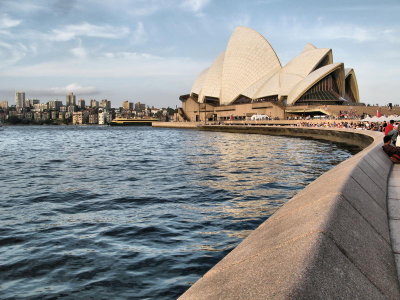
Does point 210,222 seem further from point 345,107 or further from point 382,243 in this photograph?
point 345,107

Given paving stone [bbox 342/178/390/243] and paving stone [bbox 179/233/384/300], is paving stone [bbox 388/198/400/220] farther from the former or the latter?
paving stone [bbox 179/233/384/300]

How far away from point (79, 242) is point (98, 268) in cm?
153

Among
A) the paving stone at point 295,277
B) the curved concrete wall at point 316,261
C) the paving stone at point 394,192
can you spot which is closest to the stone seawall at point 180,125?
the paving stone at point 394,192

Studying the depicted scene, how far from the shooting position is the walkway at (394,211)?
416 cm

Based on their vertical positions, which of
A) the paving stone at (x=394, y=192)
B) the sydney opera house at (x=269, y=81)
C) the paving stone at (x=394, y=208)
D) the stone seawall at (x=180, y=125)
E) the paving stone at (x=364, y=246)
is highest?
the sydney opera house at (x=269, y=81)

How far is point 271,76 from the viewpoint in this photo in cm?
10000

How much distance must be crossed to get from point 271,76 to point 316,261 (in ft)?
330

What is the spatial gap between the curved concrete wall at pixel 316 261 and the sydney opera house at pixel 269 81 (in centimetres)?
8148

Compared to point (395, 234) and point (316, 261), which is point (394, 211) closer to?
point (395, 234)

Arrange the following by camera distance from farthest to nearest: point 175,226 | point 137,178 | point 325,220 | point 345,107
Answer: point 345,107 → point 137,178 → point 175,226 → point 325,220

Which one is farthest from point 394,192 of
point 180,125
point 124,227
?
point 180,125

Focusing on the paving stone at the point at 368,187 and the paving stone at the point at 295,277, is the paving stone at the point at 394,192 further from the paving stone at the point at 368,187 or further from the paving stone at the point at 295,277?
the paving stone at the point at 295,277

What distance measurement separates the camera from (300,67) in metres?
91.3

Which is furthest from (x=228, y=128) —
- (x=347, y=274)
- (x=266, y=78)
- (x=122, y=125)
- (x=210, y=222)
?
(x=122, y=125)
